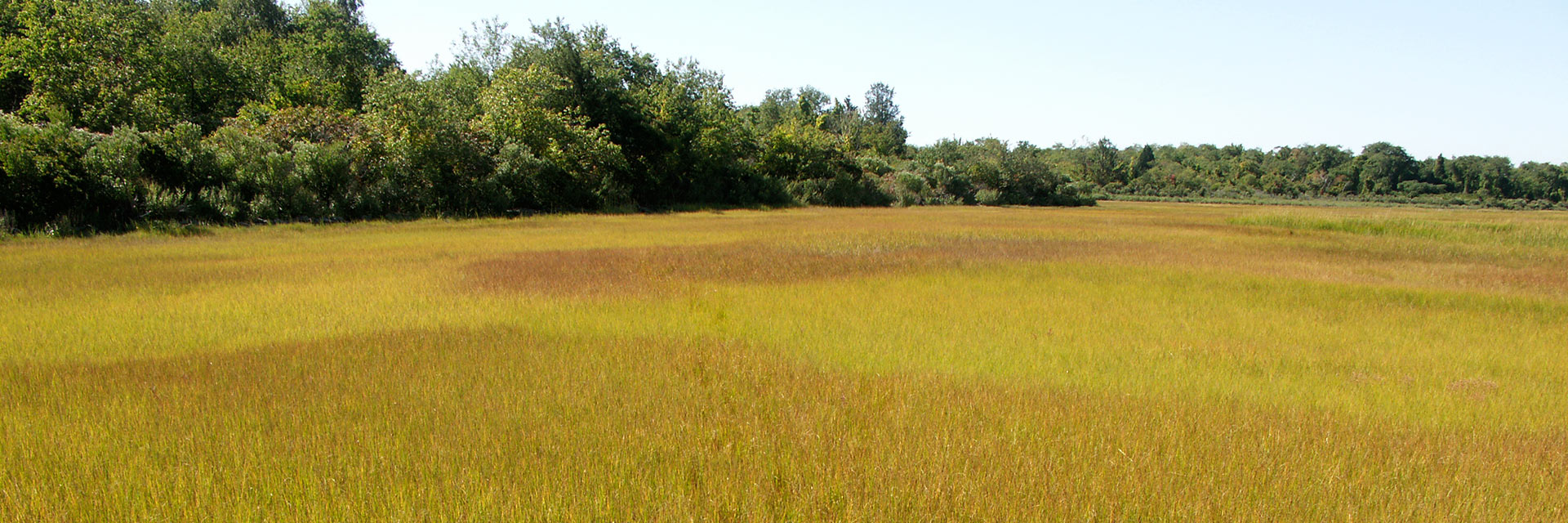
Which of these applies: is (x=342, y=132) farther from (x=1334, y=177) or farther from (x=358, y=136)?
(x=1334, y=177)

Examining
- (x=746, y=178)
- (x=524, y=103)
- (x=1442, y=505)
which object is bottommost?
(x=1442, y=505)

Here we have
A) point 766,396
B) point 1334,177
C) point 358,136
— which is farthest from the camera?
point 1334,177

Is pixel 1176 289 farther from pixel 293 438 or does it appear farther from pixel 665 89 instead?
pixel 665 89

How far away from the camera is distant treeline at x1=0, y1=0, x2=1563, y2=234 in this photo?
779 inches

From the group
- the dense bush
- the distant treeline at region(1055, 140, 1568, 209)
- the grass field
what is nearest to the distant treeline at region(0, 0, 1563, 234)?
the dense bush

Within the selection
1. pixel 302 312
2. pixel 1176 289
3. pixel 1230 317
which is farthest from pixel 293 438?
pixel 1176 289

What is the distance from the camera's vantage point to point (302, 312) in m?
8.59

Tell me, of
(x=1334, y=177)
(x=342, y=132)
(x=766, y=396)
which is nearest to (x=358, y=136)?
(x=342, y=132)

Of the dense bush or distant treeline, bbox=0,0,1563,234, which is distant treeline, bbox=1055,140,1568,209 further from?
the dense bush

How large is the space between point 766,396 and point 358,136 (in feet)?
82.7

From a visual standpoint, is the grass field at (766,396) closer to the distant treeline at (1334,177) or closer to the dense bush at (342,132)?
the dense bush at (342,132)

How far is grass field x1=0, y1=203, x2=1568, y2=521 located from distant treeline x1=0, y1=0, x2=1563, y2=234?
9340mm

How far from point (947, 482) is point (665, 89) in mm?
38416

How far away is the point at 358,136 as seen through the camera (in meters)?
25.5
